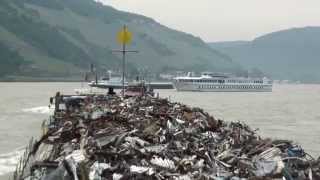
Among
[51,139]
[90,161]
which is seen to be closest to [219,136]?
[51,139]

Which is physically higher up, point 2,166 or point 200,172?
point 200,172

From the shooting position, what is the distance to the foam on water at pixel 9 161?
28.7 m

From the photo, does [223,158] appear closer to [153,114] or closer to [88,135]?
[88,135]

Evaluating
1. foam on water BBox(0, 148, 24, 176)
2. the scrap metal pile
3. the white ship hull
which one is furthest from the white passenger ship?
the scrap metal pile

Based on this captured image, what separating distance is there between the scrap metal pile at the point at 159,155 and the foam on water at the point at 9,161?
3569 millimetres

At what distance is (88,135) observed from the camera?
2225cm

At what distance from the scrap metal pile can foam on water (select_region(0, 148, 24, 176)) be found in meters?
3.57

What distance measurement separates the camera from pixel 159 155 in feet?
62.1

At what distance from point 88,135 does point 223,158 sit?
5249 millimetres

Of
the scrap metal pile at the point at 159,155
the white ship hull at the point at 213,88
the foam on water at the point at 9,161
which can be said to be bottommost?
the white ship hull at the point at 213,88

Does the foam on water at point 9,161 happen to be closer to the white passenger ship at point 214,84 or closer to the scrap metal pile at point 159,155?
the scrap metal pile at point 159,155

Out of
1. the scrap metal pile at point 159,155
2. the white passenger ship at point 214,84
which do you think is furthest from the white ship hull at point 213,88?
the scrap metal pile at point 159,155

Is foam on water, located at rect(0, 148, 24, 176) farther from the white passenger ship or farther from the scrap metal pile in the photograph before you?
the white passenger ship

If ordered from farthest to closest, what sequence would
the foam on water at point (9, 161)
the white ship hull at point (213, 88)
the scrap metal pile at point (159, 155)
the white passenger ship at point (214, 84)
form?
1. the white passenger ship at point (214, 84)
2. the white ship hull at point (213, 88)
3. the foam on water at point (9, 161)
4. the scrap metal pile at point (159, 155)
